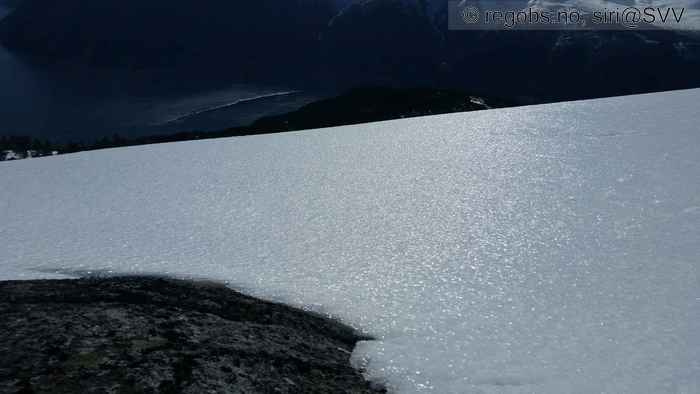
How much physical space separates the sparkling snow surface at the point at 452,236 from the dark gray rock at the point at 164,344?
81 cm

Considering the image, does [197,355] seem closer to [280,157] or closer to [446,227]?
[446,227]

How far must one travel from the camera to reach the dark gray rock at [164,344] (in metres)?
7.68

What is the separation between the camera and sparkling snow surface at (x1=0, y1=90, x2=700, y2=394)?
909cm

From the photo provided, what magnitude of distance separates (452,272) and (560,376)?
382 centimetres

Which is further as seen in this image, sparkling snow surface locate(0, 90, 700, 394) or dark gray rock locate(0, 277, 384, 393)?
sparkling snow surface locate(0, 90, 700, 394)

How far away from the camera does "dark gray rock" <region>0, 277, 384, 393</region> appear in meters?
7.68

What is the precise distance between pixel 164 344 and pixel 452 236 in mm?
7641

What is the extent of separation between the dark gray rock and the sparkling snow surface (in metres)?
0.81

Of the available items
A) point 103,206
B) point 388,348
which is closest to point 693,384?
point 388,348

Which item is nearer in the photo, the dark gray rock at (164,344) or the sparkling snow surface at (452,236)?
the dark gray rock at (164,344)

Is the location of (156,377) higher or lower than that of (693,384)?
higher

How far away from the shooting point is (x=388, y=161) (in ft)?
72.8

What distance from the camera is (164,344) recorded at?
868cm

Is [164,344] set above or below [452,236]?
below
